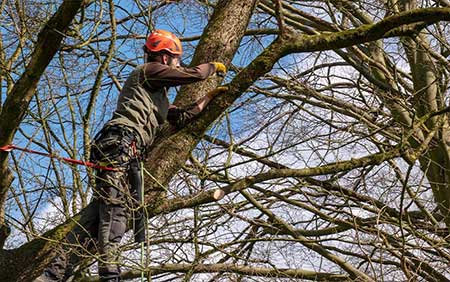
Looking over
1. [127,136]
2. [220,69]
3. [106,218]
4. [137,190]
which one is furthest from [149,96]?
[106,218]

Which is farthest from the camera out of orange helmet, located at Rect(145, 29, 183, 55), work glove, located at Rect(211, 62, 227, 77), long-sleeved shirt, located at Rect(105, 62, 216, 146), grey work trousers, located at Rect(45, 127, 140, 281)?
orange helmet, located at Rect(145, 29, 183, 55)

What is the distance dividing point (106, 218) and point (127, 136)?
47cm

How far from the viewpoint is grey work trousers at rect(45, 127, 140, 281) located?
136 inches

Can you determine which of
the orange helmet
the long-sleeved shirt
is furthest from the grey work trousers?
the orange helmet

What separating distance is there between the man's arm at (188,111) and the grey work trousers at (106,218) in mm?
245

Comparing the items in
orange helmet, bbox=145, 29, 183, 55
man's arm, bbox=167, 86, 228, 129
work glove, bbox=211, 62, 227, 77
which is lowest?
man's arm, bbox=167, 86, 228, 129

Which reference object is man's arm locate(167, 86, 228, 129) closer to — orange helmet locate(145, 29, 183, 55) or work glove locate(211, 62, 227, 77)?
work glove locate(211, 62, 227, 77)

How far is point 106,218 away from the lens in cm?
349

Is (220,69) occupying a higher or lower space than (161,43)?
lower

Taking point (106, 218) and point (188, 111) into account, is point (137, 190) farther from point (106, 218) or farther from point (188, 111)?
point (188, 111)

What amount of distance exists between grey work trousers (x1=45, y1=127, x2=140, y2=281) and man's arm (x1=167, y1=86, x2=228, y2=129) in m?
0.25

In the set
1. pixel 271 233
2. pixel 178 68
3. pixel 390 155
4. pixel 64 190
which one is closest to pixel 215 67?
pixel 178 68

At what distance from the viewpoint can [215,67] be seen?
3.79m

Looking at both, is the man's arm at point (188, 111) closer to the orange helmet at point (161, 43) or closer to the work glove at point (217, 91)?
the work glove at point (217, 91)
